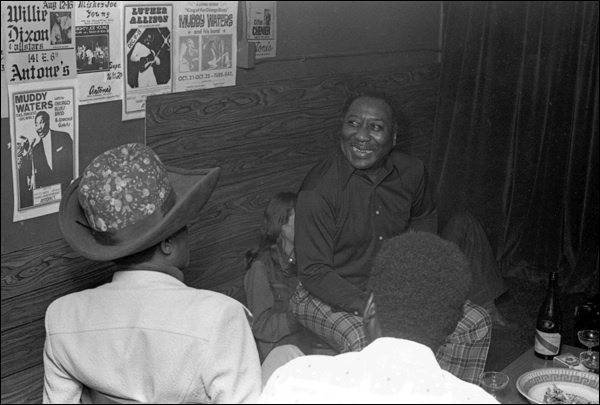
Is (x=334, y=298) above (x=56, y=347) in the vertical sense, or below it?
below

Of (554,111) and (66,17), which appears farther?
(554,111)

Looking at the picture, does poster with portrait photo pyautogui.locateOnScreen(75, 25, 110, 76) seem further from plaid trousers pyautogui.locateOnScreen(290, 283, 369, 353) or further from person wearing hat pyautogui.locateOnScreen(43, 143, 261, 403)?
plaid trousers pyautogui.locateOnScreen(290, 283, 369, 353)

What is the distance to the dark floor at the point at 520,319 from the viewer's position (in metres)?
3.25

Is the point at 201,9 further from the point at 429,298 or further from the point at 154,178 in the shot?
the point at 429,298

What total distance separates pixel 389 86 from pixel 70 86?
1786 millimetres

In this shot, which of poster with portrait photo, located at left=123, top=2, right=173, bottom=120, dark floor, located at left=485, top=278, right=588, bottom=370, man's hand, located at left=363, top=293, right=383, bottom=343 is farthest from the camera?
dark floor, located at left=485, top=278, right=588, bottom=370

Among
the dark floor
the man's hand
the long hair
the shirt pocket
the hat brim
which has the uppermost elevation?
the hat brim

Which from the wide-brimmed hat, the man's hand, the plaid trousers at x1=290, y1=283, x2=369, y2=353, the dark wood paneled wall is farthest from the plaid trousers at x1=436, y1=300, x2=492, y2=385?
the dark wood paneled wall

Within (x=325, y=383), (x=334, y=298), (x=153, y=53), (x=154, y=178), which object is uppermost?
(x=153, y=53)

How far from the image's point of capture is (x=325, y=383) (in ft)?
4.14

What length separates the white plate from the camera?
204 centimetres

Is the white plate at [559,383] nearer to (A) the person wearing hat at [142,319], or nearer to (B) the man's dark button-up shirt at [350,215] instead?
(B) the man's dark button-up shirt at [350,215]

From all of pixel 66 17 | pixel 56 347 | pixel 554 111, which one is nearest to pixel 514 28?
pixel 554 111

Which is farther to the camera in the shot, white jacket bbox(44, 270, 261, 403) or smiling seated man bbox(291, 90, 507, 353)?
smiling seated man bbox(291, 90, 507, 353)
